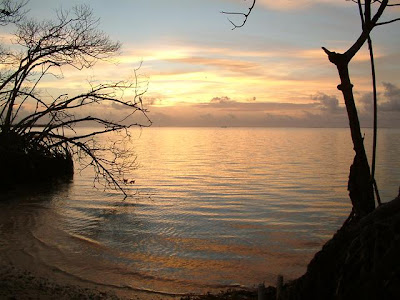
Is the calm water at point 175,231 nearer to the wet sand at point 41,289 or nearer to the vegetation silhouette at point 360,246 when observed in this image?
the wet sand at point 41,289

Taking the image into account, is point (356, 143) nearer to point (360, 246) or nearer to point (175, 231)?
point (360, 246)

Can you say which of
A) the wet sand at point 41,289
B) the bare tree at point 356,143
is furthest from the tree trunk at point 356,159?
the wet sand at point 41,289

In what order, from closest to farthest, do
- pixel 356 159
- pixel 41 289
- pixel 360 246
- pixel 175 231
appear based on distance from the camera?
pixel 360 246 → pixel 356 159 → pixel 41 289 → pixel 175 231

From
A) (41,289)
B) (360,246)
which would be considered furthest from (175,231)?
(360,246)

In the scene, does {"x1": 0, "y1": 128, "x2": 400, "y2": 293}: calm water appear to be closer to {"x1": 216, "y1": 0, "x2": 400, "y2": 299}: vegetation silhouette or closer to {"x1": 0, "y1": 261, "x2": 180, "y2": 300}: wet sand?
{"x1": 0, "y1": 261, "x2": 180, "y2": 300}: wet sand

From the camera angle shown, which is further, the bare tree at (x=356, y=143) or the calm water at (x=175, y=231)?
the calm water at (x=175, y=231)

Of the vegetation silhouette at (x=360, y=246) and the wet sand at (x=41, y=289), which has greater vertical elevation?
the vegetation silhouette at (x=360, y=246)

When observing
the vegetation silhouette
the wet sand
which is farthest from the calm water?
the vegetation silhouette

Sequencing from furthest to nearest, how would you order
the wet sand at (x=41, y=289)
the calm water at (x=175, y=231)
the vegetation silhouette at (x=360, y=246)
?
1. the calm water at (x=175, y=231)
2. the wet sand at (x=41, y=289)
3. the vegetation silhouette at (x=360, y=246)

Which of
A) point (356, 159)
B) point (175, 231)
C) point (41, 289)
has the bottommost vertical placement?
point (175, 231)

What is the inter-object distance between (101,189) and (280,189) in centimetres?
973

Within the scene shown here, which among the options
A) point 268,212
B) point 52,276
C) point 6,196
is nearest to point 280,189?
point 268,212

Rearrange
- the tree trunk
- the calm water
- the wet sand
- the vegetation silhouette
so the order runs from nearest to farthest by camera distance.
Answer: the vegetation silhouette
the tree trunk
the wet sand
the calm water

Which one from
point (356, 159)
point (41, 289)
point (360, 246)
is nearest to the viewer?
point (360, 246)
